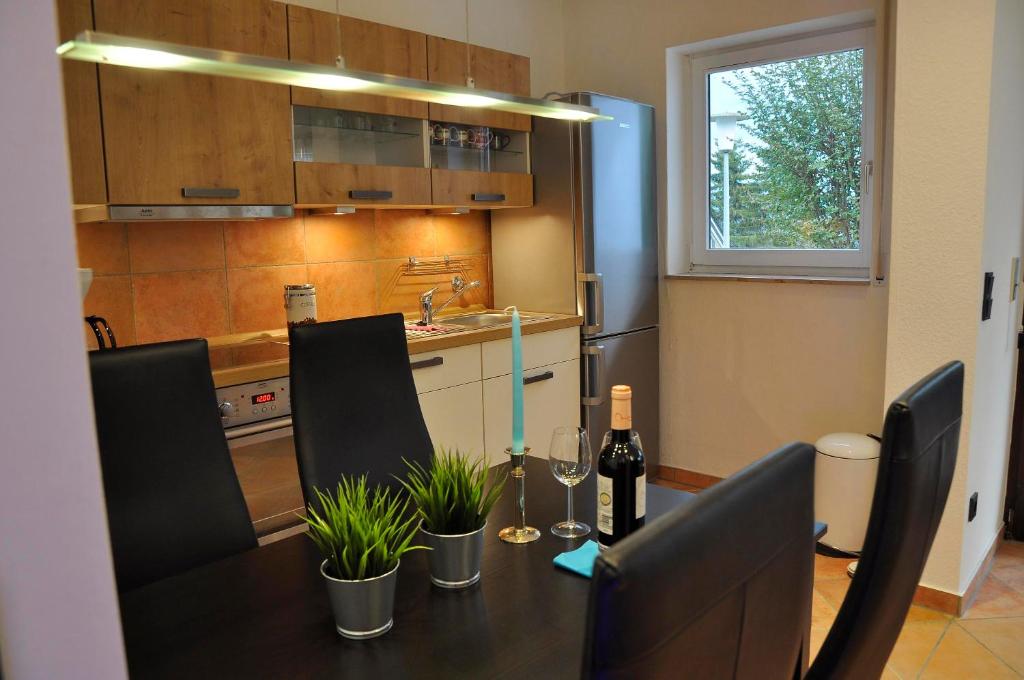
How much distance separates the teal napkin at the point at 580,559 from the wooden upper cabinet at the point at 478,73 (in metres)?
2.33

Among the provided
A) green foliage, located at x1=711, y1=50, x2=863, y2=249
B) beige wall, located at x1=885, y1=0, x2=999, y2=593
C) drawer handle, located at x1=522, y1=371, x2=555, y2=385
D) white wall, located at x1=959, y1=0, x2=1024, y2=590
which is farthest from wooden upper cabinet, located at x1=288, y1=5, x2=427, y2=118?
white wall, located at x1=959, y1=0, x2=1024, y2=590

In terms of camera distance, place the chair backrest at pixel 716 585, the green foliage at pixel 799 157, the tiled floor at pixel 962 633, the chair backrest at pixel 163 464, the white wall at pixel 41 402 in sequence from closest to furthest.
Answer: the white wall at pixel 41 402 < the chair backrest at pixel 716 585 < the chair backrest at pixel 163 464 < the tiled floor at pixel 962 633 < the green foliage at pixel 799 157

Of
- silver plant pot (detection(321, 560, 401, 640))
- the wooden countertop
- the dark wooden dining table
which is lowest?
the dark wooden dining table

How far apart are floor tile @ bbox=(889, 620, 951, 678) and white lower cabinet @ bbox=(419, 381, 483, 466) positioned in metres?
1.55

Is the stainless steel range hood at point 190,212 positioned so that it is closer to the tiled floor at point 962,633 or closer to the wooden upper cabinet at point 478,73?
the wooden upper cabinet at point 478,73

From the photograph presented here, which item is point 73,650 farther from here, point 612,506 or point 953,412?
point 953,412

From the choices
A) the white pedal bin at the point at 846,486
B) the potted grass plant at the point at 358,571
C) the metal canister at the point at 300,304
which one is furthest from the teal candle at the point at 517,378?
the white pedal bin at the point at 846,486

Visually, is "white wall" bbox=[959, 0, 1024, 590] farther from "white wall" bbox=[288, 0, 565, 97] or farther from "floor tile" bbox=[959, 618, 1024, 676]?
"white wall" bbox=[288, 0, 565, 97]

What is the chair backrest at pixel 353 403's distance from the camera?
1.94m

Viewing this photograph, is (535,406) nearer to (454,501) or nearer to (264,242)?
(264,242)

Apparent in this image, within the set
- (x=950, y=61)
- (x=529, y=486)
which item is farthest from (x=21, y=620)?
(x=950, y=61)

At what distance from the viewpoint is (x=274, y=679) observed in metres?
1.08

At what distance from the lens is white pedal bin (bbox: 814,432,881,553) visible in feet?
10.3

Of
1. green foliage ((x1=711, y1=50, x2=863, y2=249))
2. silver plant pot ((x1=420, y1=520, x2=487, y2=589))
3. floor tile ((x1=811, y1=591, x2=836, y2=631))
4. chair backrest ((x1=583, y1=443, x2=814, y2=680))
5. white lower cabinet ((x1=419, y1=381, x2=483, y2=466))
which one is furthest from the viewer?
green foliage ((x1=711, y1=50, x2=863, y2=249))
